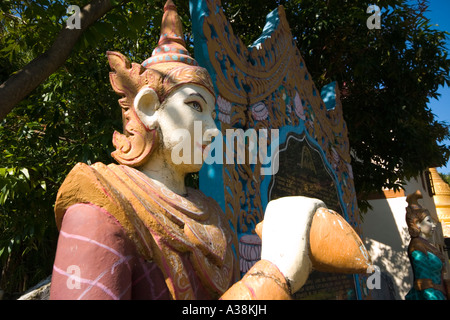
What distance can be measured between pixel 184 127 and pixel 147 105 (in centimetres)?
23

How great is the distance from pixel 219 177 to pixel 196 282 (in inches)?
50.7

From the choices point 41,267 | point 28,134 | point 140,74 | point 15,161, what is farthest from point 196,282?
point 41,267

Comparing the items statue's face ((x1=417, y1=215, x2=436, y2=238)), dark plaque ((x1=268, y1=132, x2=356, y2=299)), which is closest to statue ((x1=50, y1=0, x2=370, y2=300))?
dark plaque ((x1=268, y1=132, x2=356, y2=299))

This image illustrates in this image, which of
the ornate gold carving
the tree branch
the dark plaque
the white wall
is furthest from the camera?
the white wall

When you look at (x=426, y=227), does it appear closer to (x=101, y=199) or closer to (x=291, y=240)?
(x=291, y=240)

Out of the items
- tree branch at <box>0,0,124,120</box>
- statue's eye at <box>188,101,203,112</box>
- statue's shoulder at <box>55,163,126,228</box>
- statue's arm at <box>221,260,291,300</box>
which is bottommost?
statue's arm at <box>221,260,291,300</box>

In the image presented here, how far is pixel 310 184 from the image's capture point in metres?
4.36

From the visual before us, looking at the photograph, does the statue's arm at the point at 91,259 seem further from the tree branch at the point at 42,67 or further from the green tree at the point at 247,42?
the green tree at the point at 247,42

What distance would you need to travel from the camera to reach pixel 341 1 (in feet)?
22.6

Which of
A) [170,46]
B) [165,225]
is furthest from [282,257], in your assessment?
[170,46]

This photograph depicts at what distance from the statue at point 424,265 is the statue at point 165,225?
4.22 meters

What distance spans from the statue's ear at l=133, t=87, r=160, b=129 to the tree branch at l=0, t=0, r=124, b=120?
4.90 feet

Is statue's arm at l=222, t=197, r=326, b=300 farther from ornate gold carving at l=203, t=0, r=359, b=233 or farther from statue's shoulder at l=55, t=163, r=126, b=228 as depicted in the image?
ornate gold carving at l=203, t=0, r=359, b=233

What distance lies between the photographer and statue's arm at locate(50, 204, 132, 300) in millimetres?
1335
